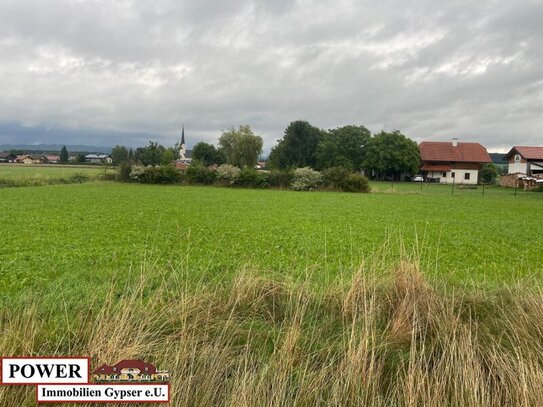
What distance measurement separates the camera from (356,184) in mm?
45000

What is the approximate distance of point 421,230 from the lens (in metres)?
15.8

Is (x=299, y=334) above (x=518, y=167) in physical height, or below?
below

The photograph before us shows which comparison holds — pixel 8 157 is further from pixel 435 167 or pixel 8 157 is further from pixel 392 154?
pixel 435 167

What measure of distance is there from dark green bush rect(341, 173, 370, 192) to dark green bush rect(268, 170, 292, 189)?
24.9 feet

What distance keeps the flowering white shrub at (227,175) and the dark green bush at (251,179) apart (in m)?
0.59

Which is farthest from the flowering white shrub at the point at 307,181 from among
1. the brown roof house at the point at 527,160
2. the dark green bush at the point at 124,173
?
the brown roof house at the point at 527,160

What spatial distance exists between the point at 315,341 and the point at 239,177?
4540 centimetres

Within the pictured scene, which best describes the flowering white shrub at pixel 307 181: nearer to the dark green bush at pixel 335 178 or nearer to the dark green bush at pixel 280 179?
the dark green bush at pixel 335 178

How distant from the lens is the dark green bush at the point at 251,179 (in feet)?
159

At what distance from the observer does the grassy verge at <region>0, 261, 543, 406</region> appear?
2.98m

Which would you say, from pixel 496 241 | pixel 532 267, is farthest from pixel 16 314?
pixel 496 241

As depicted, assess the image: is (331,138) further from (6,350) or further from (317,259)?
(6,350)

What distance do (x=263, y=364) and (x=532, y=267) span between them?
340 inches

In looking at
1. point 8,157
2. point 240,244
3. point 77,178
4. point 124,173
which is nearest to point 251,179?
point 124,173
